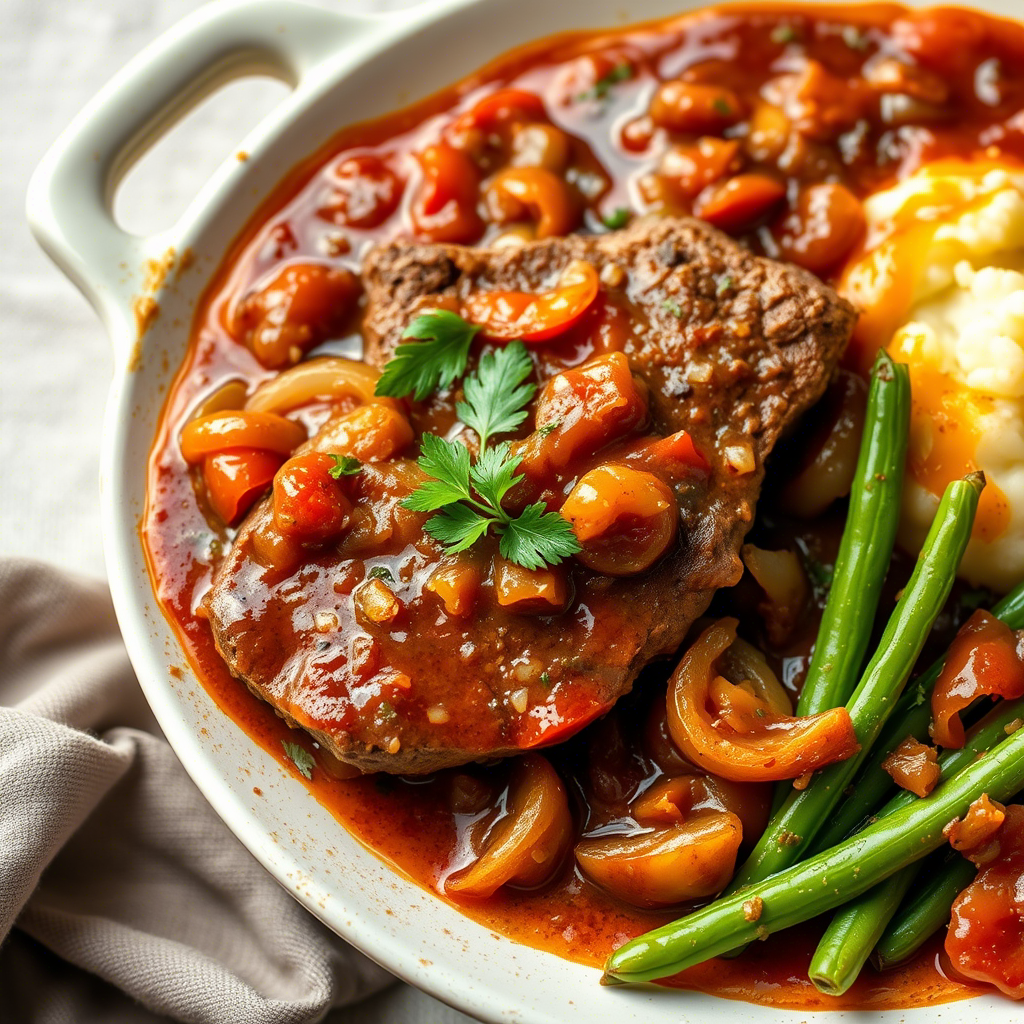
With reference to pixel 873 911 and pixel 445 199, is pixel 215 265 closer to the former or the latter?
pixel 445 199

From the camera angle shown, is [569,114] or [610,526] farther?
[569,114]

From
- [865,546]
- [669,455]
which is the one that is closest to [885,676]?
[865,546]

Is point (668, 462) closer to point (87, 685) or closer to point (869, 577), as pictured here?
point (869, 577)

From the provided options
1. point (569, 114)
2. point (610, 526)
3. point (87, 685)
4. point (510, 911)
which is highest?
point (569, 114)

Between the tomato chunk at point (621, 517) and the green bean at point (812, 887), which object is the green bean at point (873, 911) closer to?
the green bean at point (812, 887)

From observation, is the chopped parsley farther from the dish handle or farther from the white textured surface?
the dish handle

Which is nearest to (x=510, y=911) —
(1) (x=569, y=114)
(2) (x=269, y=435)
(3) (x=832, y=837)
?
(3) (x=832, y=837)

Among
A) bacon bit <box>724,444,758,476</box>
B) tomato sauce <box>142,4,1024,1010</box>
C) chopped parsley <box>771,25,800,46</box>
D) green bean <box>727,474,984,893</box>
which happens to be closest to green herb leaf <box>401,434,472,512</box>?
tomato sauce <box>142,4,1024,1010</box>

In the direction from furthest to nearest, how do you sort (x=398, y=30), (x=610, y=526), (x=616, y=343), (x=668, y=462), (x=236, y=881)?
1. (x=398, y=30)
2. (x=236, y=881)
3. (x=616, y=343)
4. (x=668, y=462)
5. (x=610, y=526)

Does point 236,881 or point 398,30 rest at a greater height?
point 398,30
